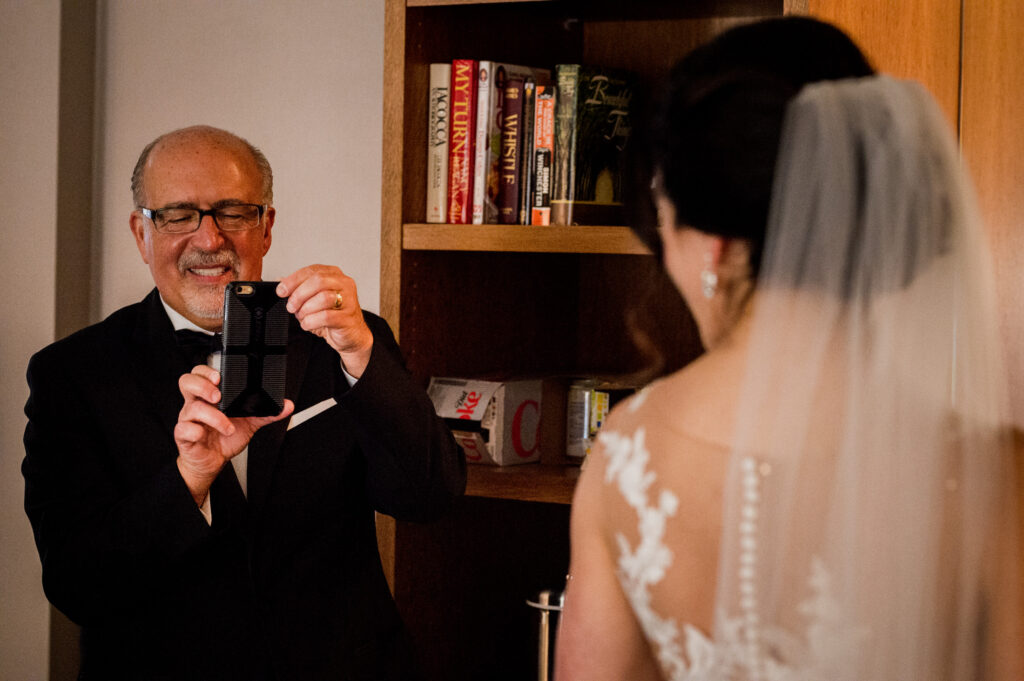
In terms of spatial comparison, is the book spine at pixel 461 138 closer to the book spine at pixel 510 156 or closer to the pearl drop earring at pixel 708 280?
the book spine at pixel 510 156

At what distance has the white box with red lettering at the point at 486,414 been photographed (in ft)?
Result: 5.50

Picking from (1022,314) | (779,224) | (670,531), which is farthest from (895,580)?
(1022,314)

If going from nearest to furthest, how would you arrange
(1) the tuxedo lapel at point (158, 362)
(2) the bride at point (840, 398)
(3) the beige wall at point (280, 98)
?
(2) the bride at point (840, 398), (1) the tuxedo lapel at point (158, 362), (3) the beige wall at point (280, 98)

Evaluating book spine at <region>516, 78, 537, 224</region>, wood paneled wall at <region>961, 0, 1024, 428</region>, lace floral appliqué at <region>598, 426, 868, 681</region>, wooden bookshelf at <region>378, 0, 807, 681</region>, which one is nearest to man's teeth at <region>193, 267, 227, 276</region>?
wooden bookshelf at <region>378, 0, 807, 681</region>

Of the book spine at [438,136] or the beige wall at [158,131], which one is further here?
the beige wall at [158,131]

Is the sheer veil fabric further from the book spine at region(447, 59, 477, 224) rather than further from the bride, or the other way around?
the book spine at region(447, 59, 477, 224)

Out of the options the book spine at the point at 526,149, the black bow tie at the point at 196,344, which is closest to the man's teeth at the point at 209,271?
the black bow tie at the point at 196,344

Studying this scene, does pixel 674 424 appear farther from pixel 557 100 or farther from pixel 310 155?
pixel 310 155

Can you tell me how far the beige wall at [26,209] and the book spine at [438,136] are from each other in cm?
109

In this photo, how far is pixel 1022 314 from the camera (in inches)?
55.2

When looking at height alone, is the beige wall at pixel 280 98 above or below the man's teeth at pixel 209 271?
above

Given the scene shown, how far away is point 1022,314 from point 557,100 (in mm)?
783

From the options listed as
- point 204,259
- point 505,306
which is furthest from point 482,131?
point 204,259

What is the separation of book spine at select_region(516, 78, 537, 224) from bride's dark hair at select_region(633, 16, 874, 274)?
76cm
